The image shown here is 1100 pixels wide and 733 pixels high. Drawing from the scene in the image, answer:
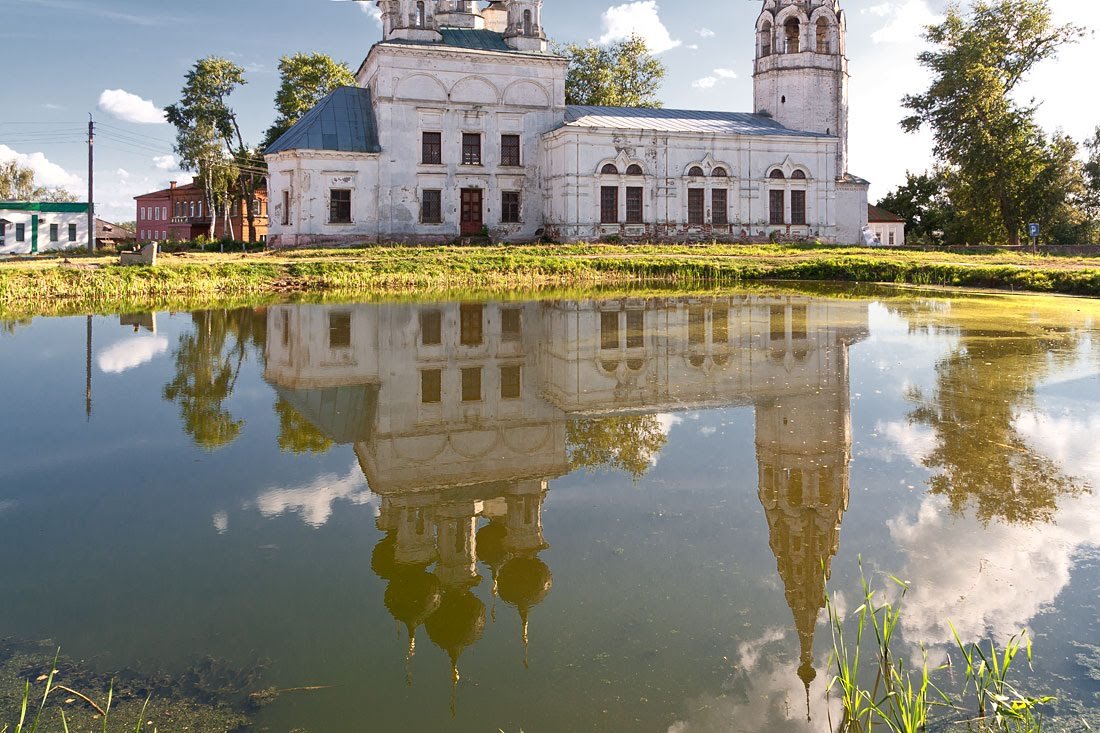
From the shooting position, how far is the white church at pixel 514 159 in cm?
3784

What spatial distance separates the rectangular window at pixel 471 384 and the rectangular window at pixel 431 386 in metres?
0.29

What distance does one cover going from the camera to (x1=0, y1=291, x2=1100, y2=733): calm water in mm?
4000

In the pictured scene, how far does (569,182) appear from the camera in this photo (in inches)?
1513

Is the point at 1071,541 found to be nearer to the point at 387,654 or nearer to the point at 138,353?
the point at 387,654

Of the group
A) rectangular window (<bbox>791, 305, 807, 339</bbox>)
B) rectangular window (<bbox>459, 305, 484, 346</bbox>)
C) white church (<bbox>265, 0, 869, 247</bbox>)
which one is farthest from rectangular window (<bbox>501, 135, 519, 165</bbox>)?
rectangular window (<bbox>791, 305, 807, 339</bbox>)

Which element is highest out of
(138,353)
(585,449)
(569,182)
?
(569,182)

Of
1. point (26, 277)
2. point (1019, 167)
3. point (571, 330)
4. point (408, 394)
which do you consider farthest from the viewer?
point (1019, 167)

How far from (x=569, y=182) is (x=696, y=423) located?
30.7 m

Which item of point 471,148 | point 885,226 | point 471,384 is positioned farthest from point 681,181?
point 471,384

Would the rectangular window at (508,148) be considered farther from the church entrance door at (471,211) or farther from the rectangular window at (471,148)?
the church entrance door at (471,211)

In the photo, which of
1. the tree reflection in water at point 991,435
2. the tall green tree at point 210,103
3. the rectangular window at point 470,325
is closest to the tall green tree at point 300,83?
the tall green tree at point 210,103

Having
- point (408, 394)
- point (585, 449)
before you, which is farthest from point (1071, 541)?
point (408, 394)

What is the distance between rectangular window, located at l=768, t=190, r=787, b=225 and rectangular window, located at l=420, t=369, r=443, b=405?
33.2 meters

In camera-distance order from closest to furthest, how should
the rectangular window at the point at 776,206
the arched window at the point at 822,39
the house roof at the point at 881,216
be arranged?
1. the rectangular window at the point at 776,206
2. the arched window at the point at 822,39
3. the house roof at the point at 881,216
